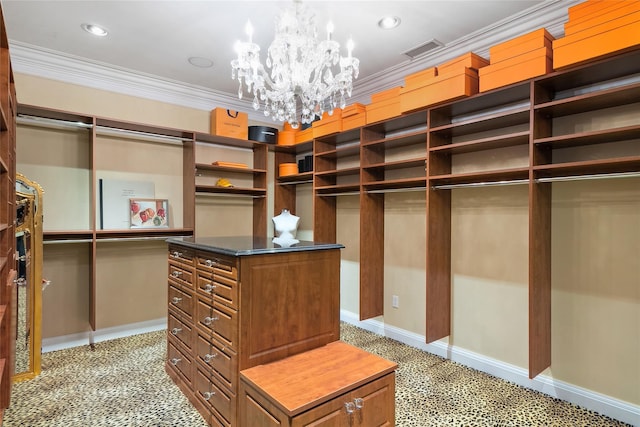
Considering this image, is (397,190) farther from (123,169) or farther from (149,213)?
(123,169)

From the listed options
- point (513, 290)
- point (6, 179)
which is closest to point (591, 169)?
point (513, 290)

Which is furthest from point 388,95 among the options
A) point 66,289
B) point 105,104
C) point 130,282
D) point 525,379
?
point 66,289

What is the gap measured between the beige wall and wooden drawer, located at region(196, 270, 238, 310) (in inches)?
84.6

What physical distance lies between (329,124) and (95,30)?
2292mm

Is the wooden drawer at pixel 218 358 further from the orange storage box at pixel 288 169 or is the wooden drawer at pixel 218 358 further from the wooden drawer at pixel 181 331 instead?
the orange storage box at pixel 288 169

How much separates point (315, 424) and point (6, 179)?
6.22ft

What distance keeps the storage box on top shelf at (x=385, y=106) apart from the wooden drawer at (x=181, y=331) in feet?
8.18

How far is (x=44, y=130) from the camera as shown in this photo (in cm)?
333

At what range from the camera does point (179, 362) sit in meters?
2.59

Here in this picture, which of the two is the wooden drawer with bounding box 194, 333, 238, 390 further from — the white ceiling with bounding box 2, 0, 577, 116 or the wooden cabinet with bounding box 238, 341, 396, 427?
the white ceiling with bounding box 2, 0, 577, 116

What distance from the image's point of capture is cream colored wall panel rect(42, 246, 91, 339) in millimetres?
3381

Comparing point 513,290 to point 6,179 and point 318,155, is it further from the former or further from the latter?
point 6,179

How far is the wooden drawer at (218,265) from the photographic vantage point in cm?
189

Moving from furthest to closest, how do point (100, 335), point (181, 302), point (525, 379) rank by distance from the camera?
point (100, 335) → point (525, 379) → point (181, 302)
